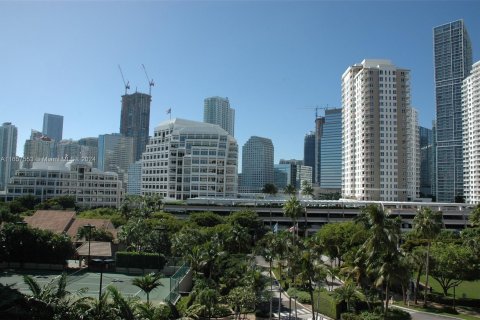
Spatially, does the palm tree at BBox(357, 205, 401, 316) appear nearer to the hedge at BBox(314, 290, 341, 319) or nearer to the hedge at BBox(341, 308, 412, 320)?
the hedge at BBox(341, 308, 412, 320)

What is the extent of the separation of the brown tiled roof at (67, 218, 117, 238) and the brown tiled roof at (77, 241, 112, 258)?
27.4 feet

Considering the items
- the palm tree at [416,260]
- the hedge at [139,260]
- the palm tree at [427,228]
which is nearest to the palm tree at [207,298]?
the palm tree at [416,260]

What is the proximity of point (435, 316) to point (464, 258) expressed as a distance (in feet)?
27.3

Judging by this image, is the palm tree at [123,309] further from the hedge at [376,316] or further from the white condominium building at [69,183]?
Result: the white condominium building at [69,183]

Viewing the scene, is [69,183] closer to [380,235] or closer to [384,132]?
[384,132]

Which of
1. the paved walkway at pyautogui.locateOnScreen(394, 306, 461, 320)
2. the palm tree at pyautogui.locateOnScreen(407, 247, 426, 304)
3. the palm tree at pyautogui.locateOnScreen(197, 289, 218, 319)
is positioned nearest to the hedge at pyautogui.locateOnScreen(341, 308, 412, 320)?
the paved walkway at pyautogui.locateOnScreen(394, 306, 461, 320)

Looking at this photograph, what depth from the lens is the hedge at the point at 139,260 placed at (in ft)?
200

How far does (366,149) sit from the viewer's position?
5969 inches

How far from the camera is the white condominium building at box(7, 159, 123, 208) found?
152 meters

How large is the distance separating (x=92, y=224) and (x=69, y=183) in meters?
90.8

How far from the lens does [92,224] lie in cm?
7706

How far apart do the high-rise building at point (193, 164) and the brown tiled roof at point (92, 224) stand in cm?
7189

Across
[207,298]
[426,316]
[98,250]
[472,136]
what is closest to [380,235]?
[207,298]

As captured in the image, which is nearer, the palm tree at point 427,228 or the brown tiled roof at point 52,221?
the palm tree at point 427,228
